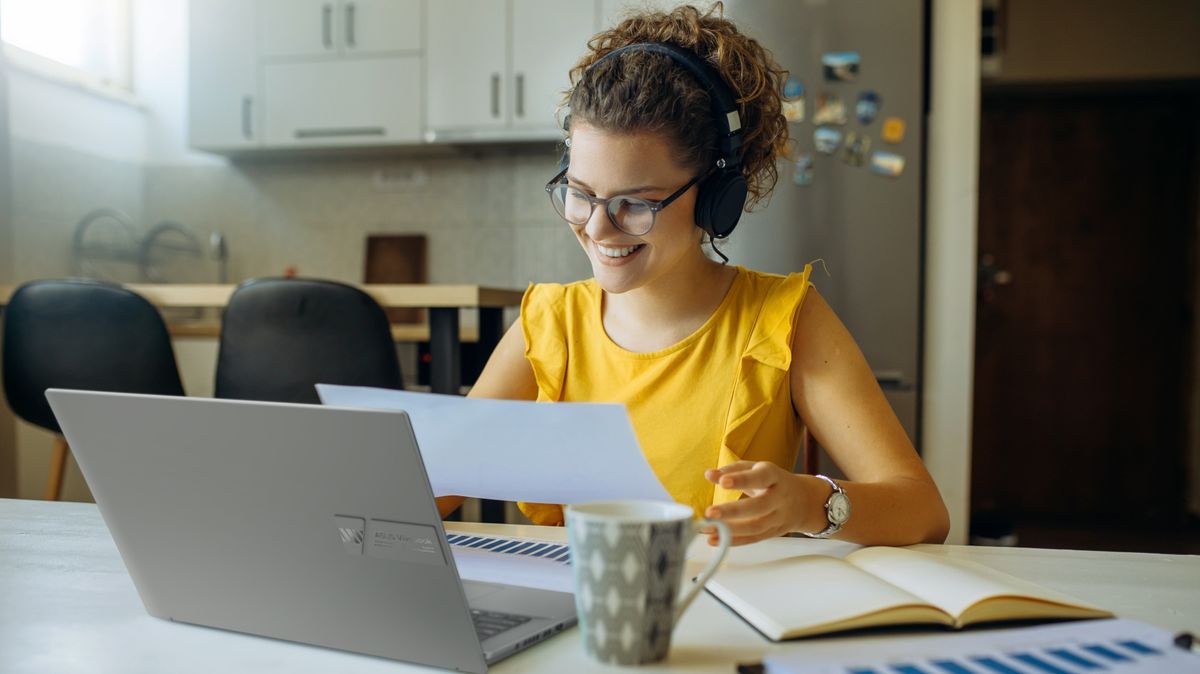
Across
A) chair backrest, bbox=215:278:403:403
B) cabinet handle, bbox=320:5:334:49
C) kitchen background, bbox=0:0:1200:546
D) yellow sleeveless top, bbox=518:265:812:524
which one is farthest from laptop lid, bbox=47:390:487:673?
cabinet handle, bbox=320:5:334:49

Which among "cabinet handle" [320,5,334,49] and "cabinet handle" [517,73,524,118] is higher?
"cabinet handle" [320,5,334,49]

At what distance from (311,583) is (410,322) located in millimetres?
3091

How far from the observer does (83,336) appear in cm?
215

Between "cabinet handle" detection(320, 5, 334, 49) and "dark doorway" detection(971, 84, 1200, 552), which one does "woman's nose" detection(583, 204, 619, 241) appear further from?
"dark doorway" detection(971, 84, 1200, 552)

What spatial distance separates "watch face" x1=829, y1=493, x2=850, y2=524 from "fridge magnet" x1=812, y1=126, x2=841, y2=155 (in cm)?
215

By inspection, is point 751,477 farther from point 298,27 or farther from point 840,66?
point 298,27

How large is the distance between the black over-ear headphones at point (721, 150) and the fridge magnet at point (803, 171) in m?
1.74

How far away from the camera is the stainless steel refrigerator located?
9.06ft

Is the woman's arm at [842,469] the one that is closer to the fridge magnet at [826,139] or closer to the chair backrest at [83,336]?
the chair backrest at [83,336]

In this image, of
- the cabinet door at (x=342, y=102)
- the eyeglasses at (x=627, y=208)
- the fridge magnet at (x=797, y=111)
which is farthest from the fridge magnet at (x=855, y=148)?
the eyeglasses at (x=627, y=208)

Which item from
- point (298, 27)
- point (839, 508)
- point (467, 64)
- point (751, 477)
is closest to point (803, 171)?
point (467, 64)

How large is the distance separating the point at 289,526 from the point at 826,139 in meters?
2.50

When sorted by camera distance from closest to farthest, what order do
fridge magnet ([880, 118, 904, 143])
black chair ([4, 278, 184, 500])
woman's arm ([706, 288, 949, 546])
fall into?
woman's arm ([706, 288, 949, 546]) → black chair ([4, 278, 184, 500]) → fridge magnet ([880, 118, 904, 143])

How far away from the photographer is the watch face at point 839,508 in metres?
0.79
